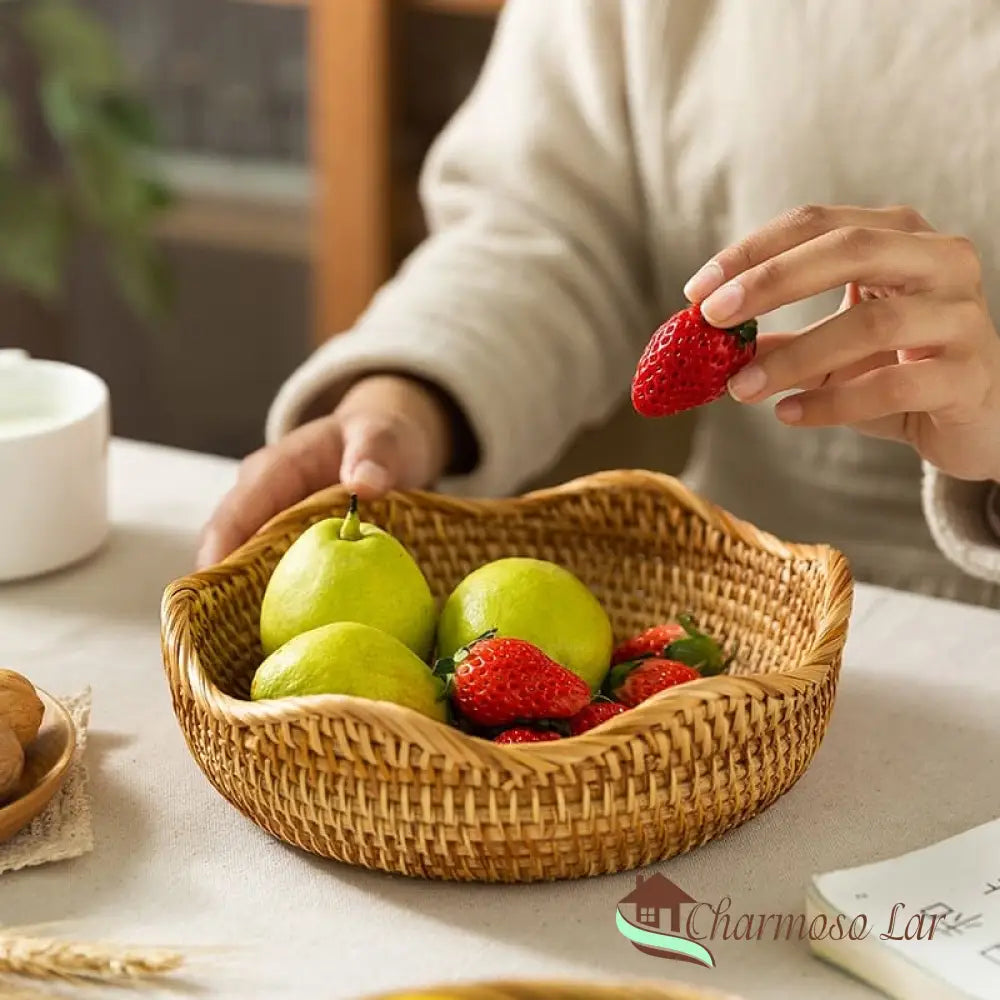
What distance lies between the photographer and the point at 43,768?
659mm

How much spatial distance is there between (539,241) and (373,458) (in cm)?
39

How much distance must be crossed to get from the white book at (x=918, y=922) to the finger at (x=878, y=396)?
25cm

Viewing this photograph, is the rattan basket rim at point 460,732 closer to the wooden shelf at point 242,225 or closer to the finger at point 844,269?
the finger at point 844,269

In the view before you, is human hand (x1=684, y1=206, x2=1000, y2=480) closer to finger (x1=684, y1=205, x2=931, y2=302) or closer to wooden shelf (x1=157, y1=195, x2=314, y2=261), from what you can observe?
finger (x1=684, y1=205, x2=931, y2=302)

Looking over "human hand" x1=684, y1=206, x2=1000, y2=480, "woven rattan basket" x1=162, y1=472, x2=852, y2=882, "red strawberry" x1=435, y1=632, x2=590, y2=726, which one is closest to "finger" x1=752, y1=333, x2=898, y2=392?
"human hand" x1=684, y1=206, x2=1000, y2=480

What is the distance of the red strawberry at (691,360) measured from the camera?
71 cm

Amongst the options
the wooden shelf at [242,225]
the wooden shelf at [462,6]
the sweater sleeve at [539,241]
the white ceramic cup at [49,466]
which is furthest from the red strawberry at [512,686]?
the wooden shelf at [242,225]

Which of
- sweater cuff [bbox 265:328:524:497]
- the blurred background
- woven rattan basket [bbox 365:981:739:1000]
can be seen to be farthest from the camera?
the blurred background

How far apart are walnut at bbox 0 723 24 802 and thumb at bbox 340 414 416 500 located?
0.82ft

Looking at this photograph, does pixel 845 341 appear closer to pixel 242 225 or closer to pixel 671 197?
pixel 671 197

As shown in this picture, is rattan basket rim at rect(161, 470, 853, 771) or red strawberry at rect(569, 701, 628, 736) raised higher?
rattan basket rim at rect(161, 470, 853, 771)

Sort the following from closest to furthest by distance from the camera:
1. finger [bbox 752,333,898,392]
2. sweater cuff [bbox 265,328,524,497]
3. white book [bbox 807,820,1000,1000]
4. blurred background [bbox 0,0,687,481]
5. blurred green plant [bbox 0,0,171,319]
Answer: white book [bbox 807,820,1000,1000] < finger [bbox 752,333,898,392] < sweater cuff [bbox 265,328,524,497] < blurred background [bbox 0,0,687,481] < blurred green plant [bbox 0,0,171,319]

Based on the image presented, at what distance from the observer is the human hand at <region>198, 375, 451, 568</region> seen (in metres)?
0.86

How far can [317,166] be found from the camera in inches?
77.5
